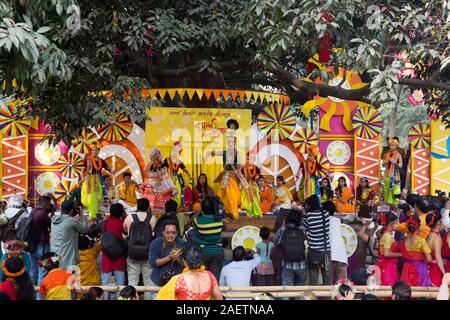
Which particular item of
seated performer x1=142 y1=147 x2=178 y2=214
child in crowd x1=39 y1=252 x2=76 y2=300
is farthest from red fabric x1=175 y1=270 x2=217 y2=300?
seated performer x1=142 y1=147 x2=178 y2=214

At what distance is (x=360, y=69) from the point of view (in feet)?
31.8

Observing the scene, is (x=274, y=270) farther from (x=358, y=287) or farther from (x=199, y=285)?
(x=199, y=285)

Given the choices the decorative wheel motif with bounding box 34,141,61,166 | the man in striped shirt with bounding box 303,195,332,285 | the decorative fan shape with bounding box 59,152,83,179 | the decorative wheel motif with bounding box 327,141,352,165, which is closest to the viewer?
the man in striped shirt with bounding box 303,195,332,285

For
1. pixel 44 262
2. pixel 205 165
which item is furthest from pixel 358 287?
pixel 205 165

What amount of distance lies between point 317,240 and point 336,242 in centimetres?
33

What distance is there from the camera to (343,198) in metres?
17.0

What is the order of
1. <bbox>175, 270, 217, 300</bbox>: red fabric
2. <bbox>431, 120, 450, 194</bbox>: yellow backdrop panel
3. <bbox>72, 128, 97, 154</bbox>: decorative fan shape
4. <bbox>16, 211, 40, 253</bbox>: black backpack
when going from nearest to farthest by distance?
<bbox>175, 270, 217, 300</bbox>: red fabric, <bbox>16, 211, 40, 253</bbox>: black backpack, <bbox>72, 128, 97, 154</bbox>: decorative fan shape, <bbox>431, 120, 450, 194</bbox>: yellow backdrop panel

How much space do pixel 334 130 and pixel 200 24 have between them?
27.6 ft

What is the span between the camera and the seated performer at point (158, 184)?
47.2 ft

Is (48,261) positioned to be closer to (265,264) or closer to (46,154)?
(265,264)

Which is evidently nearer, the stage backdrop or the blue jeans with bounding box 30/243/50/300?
the blue jeans with bounding box 30/243/50/300

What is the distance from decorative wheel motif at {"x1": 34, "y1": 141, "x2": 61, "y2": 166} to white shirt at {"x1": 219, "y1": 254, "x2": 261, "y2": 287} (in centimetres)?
1067

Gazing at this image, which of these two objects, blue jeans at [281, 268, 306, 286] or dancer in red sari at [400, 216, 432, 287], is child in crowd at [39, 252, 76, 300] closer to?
blue jeans at [281, 268, 306, 286]

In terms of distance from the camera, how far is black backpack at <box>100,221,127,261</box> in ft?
28.1
